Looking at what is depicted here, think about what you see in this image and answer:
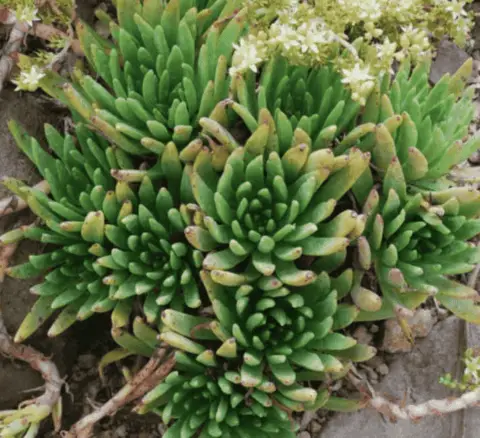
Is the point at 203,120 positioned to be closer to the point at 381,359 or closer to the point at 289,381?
the point at 289,381

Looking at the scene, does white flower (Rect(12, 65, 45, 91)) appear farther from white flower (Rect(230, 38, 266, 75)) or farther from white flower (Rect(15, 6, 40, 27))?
white flower (Rect(230, 38, 266, 75))

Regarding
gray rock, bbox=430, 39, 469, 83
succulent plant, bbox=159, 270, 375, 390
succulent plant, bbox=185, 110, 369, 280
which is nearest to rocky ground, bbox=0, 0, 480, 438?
succulent plant, bbox=159, 270, 375, 390

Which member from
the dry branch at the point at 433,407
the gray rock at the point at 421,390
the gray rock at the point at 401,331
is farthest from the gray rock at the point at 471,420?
the dry branch at the point at 433,407

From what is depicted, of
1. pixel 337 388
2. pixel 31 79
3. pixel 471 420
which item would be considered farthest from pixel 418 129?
pixel 31 79

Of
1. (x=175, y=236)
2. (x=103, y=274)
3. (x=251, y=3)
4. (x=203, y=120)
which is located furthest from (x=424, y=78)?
(x=103, y=274)

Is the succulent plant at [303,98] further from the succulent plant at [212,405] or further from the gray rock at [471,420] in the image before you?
the gray rock at [471,420]

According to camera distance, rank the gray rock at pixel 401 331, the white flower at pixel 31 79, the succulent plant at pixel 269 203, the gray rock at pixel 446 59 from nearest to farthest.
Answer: the succulent plant at pixel 269 203 → the white flower at pixel 31 79 → the gray rock at pixel 401 331 → the gray rock at pixel 446 59
